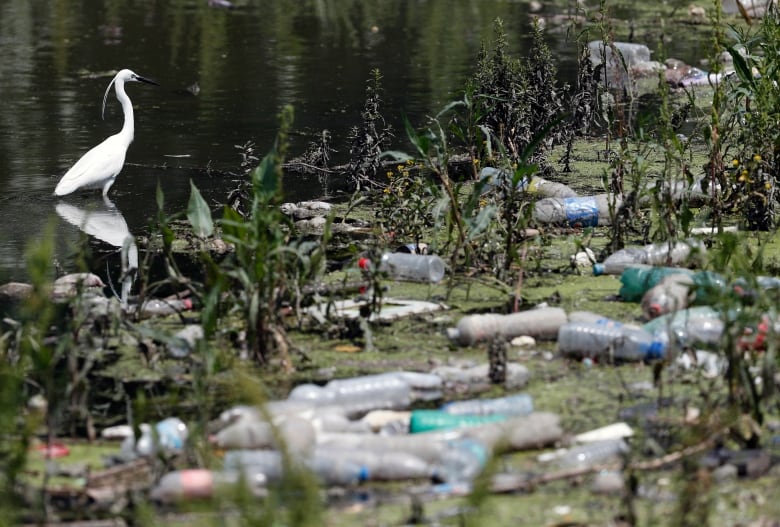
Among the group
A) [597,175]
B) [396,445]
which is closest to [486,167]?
[597,175]

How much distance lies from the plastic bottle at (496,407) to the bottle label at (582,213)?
8.55 ft

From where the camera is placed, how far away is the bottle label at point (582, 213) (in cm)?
642

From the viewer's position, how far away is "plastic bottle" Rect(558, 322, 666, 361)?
432 cm

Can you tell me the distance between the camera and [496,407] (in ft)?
12.7

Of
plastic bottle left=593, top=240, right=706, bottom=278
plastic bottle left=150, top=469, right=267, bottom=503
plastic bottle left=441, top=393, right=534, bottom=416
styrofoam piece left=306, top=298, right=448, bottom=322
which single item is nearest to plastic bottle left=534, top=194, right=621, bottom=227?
plastic bottle left=593, top=240, right=706, bottom=278

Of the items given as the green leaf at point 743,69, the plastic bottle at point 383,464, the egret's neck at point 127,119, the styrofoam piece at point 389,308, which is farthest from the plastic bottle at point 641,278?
the egret's neck at point 127,119

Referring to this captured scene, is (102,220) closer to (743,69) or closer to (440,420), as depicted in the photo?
(743,69)

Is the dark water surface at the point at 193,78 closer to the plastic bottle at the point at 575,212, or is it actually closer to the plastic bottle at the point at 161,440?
the plastic bottle at the point at 575,212

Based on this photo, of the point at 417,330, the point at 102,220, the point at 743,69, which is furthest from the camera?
the point at 102,220

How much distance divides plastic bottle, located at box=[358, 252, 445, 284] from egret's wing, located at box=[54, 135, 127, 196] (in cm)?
270

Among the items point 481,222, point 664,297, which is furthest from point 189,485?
point 481,222

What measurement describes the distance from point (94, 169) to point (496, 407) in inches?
172

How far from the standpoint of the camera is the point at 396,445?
3545 mm

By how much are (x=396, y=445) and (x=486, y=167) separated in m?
3.67
